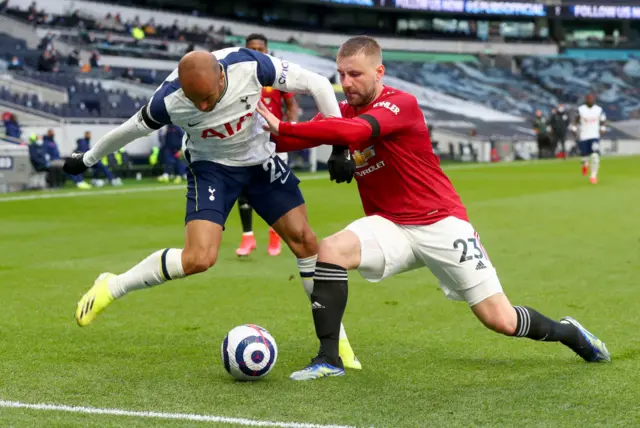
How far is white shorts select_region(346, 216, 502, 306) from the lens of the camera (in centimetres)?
564

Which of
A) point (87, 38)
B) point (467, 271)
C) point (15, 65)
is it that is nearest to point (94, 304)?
point (467, 271)

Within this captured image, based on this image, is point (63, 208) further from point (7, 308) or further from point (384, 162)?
point (384, 162)

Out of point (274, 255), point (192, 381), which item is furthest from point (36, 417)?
point (274, 255)

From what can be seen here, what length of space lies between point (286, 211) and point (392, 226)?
37.9 inches

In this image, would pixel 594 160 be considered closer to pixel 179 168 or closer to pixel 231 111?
pixel 179 168

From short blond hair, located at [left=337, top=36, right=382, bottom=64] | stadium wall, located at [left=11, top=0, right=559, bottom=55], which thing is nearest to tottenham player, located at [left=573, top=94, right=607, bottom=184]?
short blond hair, located at [left=337, top=36, right=382, bottom=64]

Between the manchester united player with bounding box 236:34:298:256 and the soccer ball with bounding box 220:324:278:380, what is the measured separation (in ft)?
10.6

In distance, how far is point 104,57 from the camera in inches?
1746

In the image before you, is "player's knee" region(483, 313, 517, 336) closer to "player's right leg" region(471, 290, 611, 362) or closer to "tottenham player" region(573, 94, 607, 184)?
"player's right leg" region(471, 290, 611, 362)

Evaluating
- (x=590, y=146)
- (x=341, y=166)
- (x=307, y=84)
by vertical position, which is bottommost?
(x=590, y=146)

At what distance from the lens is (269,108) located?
35.4 feet

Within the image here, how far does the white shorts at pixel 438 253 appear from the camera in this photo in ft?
18.5

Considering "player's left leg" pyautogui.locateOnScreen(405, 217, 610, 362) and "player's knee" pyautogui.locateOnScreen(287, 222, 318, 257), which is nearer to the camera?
"player's left leg" pyautogui.locateOnScreen(405, 217, 610, 362)

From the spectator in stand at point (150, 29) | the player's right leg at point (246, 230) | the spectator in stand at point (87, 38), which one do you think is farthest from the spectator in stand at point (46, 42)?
the player's right leg at point (246, 230)
